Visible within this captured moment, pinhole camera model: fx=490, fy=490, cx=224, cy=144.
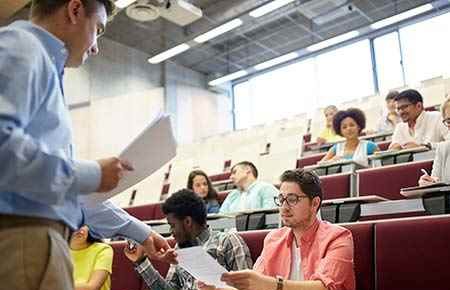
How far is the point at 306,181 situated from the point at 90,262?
115 centimetres

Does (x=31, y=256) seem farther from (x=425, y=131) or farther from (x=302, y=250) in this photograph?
(x=425, y=131)

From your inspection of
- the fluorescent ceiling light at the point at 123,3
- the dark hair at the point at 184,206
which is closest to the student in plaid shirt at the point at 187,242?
the dark hair at the point at 184,206

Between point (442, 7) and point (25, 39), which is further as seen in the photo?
point (442, 7)

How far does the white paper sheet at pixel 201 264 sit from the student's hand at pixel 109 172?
0.54m

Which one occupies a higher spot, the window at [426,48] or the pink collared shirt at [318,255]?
the window at [426,48]

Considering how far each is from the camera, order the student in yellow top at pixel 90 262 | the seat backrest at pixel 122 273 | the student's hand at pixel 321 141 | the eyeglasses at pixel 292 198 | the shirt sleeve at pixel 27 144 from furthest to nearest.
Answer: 1. the student's hand at pixel 321 141
2. the seat backrest at pixel 122 273
3. the student in yellow top at pixel 90 262
4. the eyeglasses at pixel 292 198
5. the shirt sleeve at pixel 27 144

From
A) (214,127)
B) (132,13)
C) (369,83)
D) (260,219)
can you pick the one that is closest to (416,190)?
(260,219)

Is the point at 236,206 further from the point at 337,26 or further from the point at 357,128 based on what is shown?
the point at 337,26

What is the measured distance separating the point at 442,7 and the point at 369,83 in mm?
1810

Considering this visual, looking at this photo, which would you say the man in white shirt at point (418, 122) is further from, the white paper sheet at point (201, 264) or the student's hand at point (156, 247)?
the student's hand at point (156, 247)

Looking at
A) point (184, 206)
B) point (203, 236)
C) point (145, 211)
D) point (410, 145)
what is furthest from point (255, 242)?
point (145, 211)

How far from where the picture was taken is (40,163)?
0.79 meters

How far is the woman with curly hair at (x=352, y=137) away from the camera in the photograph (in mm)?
3912

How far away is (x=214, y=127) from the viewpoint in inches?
460
